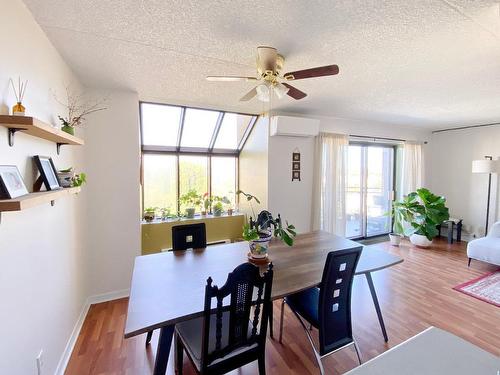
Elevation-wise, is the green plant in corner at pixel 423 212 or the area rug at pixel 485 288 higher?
the green plant in corner at pixel 423 212

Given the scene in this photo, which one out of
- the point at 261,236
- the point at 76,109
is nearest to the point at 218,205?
the point at 261,236

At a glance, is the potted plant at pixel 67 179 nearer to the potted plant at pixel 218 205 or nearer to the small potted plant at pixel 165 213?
the small potted plant at pixel 165 213

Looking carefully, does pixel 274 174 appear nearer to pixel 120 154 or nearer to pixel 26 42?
pixel 120 154

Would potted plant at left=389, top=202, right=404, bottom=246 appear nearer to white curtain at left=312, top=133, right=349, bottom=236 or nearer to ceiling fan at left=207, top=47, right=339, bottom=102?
white curtain at left=312, top=133, right=349, bottom=236

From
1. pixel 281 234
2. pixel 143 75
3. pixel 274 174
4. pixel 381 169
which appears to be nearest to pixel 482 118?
pixel 381 169

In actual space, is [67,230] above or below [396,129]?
below

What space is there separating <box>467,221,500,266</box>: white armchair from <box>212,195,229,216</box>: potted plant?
4035 millimetres

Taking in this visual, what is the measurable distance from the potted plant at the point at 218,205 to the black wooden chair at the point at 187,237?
1.64 m

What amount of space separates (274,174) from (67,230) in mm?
2780

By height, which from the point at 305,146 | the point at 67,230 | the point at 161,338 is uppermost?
the point at 305,146

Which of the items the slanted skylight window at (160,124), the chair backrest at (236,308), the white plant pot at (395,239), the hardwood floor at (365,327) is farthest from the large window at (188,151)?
the white plant pot at (395,239)

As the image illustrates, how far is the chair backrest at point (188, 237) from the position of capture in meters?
2.39

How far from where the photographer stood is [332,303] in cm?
180

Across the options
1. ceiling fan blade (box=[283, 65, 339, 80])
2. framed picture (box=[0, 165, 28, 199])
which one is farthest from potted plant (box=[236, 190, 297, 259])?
framed picture (box=[0, 165, 28, 199])
